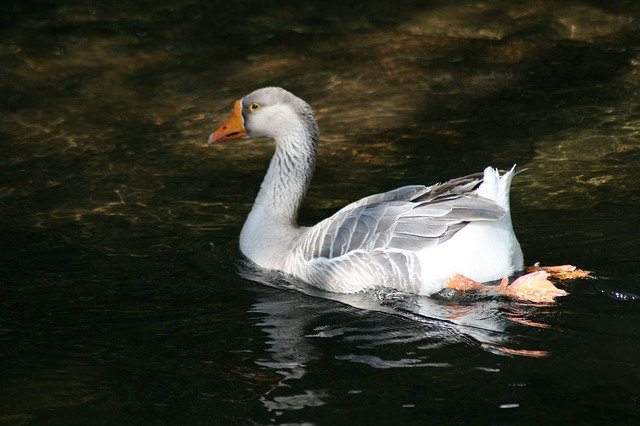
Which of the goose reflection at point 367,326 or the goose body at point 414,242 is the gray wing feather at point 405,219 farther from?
the goose reflection at point 367,326

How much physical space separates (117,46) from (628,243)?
23.2 ft

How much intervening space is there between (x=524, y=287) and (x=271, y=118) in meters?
2.31

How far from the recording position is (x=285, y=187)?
7547 millimetres

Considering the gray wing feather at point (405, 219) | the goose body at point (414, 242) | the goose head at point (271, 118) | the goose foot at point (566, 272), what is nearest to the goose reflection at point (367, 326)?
the goose body at point (414, 242)

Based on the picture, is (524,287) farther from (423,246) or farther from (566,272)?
(423,246)

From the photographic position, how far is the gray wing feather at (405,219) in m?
6.52

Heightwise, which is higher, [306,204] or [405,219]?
[405,219]

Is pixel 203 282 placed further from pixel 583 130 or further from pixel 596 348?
pixel 583 130

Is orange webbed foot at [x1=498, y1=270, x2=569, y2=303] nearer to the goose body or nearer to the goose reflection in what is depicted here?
the goose reflection

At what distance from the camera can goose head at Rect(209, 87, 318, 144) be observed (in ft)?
24.6

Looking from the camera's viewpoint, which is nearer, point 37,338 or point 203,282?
point 37,338

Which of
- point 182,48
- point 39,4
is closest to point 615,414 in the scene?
point 182,48

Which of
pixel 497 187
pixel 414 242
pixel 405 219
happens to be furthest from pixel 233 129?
pixel 497 187

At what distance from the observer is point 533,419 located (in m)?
4.78
